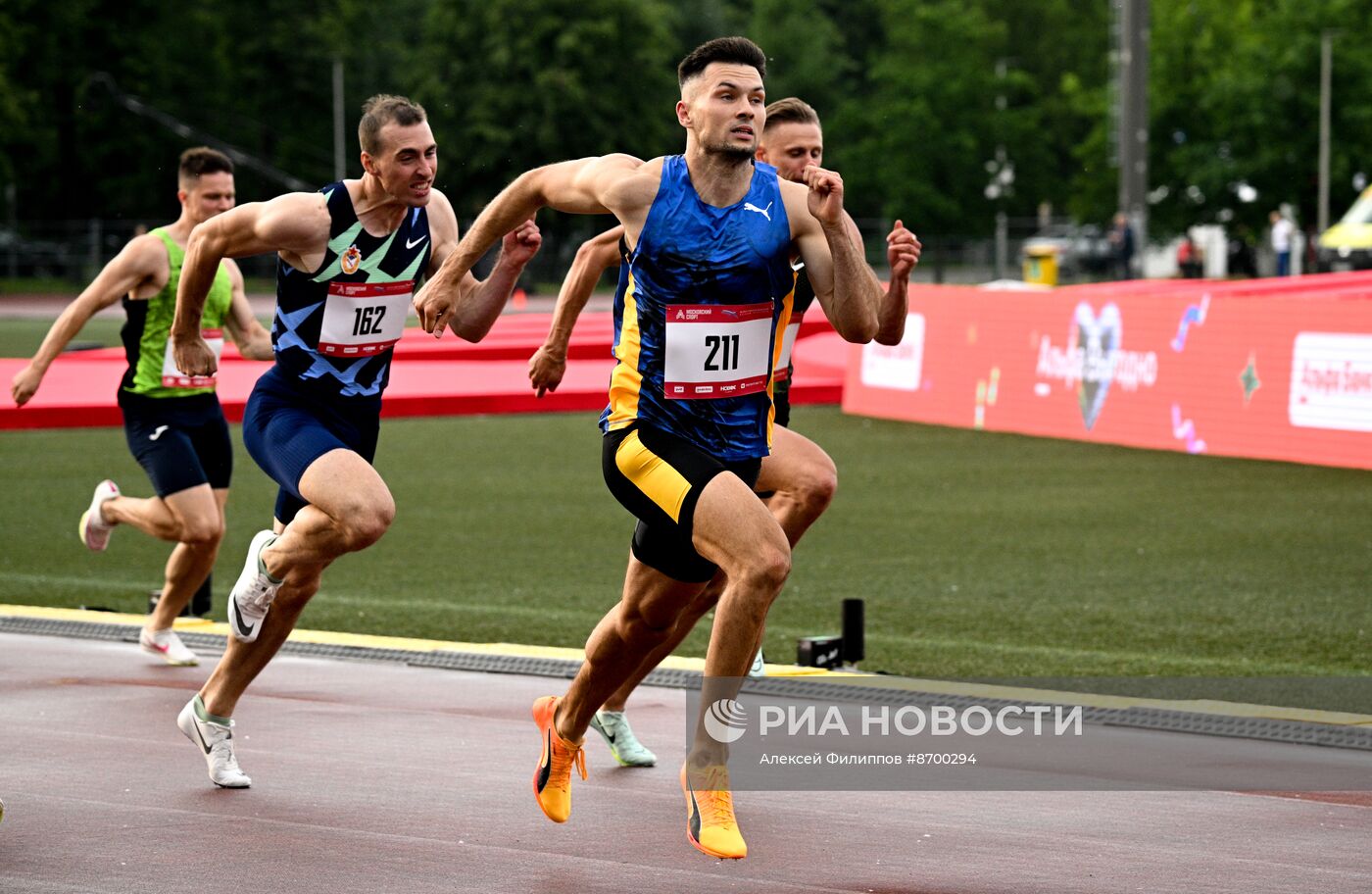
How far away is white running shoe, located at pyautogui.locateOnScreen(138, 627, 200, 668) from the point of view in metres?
8.73

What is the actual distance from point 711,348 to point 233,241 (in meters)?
1.73

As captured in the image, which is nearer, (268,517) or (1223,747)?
(1223,747)

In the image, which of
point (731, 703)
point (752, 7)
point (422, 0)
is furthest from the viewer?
point (752, 7)

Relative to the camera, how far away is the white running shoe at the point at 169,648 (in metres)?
8.73

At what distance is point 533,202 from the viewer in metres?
5.74

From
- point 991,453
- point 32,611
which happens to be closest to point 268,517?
point 32,611

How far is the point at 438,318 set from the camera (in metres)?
5.92

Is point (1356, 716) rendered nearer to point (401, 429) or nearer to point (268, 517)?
point (268, 517)

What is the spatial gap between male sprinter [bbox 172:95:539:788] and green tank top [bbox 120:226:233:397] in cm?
236

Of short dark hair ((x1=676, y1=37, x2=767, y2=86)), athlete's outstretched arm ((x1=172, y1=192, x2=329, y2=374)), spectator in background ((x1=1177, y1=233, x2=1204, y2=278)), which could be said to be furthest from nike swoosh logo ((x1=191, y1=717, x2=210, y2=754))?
spectator in background ((x1=1177, y1=233, x2=1204, y2=278))

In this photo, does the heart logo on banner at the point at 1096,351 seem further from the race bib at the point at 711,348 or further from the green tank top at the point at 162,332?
the race bib at the point at 711,348

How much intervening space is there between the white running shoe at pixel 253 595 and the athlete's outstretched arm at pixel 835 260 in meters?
1.86

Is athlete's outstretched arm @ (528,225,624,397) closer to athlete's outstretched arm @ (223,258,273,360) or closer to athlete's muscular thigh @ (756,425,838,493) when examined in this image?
athlete's muscular thigh @ (756,425,838,493)

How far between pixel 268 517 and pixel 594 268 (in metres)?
7.23
